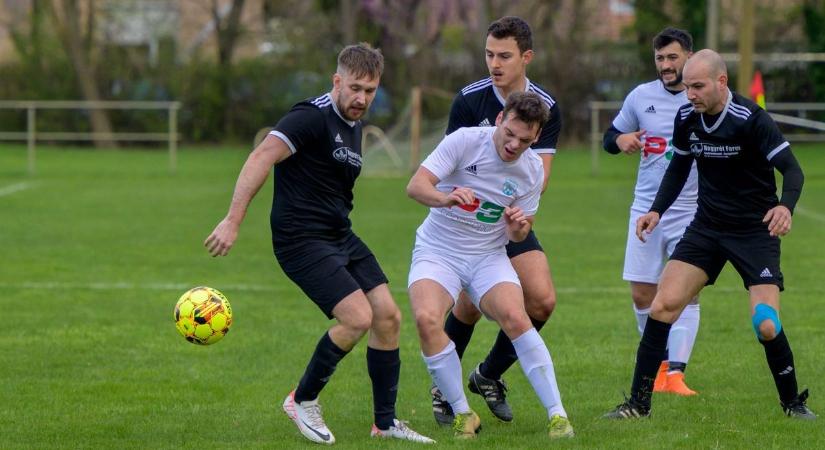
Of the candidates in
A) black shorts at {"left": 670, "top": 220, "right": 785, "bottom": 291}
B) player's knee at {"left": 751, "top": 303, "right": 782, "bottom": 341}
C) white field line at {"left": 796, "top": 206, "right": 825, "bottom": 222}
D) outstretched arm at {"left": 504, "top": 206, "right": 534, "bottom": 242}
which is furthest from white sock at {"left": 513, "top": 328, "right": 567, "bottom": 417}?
white field line at {"left": 796, "top": 206, "right": 825, "bottom": 222}

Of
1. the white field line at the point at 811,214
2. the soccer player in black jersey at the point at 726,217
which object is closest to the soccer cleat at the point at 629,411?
the soccer player in black jersey at the point at 726,217

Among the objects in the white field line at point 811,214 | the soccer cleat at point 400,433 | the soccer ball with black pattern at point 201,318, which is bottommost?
the white field line at point 811,214

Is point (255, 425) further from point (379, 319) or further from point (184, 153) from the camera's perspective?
point (184, 153)

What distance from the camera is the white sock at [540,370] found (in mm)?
6707

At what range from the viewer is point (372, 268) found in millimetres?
6902

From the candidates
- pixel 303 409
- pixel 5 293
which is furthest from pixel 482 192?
pixel 5 293

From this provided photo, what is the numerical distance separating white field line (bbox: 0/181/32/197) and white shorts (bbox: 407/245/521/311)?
708 inches

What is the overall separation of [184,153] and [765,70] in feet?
51.7

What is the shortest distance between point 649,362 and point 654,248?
139cm

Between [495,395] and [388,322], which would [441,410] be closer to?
[495,395]

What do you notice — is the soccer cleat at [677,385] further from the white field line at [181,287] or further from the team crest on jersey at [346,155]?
the white field line at [181,287]

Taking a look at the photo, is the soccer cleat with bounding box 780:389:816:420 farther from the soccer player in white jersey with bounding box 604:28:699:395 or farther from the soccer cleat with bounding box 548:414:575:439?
the soccer cleat with bounding box 548:414:575:439

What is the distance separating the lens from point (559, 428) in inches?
262

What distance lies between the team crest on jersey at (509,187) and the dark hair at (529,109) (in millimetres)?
453
